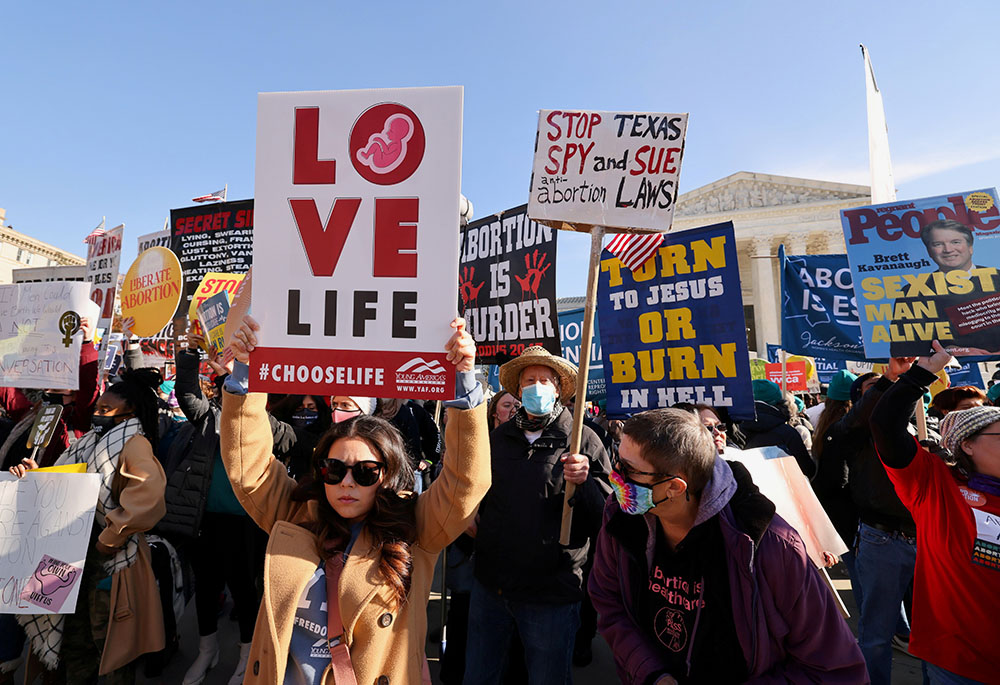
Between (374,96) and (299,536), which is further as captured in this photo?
(374,96)

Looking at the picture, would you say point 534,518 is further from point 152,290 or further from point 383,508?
point 152,290

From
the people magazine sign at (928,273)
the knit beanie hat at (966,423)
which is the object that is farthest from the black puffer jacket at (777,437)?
the knit beanie hat at (966,423)

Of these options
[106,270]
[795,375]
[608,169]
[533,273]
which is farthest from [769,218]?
[608,169]

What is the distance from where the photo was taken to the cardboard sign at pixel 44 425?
345cm

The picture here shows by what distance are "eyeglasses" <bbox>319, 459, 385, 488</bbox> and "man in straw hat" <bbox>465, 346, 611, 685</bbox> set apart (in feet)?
3.33

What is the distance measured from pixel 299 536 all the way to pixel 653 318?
282cm

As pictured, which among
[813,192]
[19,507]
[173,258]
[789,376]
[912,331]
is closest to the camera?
[19,507]

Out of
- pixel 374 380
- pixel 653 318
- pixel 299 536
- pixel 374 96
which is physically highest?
pixel 374 96

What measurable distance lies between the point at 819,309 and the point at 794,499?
4777 mm

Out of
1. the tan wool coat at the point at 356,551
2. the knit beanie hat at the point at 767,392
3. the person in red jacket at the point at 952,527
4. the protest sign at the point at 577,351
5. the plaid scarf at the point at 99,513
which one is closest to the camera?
the tan wool coat at the point at 356,551

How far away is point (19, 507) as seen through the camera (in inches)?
113

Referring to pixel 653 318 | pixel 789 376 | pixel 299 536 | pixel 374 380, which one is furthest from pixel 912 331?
pixel 789 376

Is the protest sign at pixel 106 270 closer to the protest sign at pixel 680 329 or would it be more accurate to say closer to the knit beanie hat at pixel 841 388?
the protest sign at pixel 680 329

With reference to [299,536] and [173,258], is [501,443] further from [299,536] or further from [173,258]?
[173,258]
